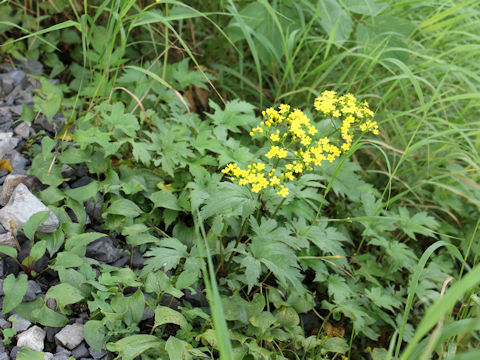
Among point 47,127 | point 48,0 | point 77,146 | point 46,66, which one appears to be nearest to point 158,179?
point 77,146

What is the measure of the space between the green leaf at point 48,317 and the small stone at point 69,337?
2 cm

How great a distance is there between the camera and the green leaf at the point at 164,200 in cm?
167

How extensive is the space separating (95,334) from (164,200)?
556mm

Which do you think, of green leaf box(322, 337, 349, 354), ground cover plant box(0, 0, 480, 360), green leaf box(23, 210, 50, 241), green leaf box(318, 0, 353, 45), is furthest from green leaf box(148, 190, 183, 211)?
green leaf box(318, 0, 353, 45)

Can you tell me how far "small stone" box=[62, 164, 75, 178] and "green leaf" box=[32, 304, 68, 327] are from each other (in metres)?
0.58

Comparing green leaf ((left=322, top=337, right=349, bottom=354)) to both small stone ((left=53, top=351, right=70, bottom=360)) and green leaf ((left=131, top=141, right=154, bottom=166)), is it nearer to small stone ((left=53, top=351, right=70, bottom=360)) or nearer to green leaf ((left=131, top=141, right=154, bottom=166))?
small stone ((left=53, top=351, right=70, bottom=360))

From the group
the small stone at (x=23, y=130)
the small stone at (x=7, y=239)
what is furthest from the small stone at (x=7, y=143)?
the small stone at (x=7, y=239)

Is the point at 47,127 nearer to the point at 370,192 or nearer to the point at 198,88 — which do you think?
the point at 198,88

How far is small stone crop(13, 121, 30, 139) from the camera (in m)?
1.83

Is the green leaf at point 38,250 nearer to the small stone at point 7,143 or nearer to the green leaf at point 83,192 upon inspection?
the green leaf at point 83,192

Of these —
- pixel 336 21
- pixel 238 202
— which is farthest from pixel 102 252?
pixel 336 21

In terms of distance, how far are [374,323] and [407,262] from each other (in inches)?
11.0

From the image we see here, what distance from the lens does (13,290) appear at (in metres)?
1.30

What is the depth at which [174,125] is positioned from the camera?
1.91 m
